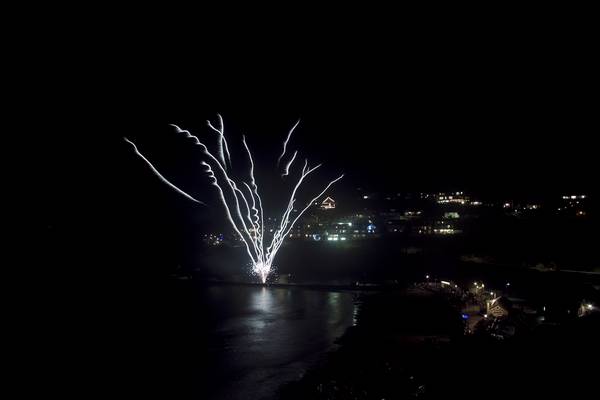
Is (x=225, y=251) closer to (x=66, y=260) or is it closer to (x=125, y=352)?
(x=66, y=260)

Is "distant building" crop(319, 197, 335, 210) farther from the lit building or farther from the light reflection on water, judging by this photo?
the light reflection on water

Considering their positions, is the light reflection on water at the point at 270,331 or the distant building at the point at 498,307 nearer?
the light reflection on water at the point at 270,331

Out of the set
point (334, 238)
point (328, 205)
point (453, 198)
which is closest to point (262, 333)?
point (334, 238)

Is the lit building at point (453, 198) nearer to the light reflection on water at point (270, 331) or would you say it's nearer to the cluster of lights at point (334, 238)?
the cluster of lights at point (334, 238)

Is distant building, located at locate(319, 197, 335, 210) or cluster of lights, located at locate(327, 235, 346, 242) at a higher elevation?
distant building, located at locate(319, 197, 335, 210)

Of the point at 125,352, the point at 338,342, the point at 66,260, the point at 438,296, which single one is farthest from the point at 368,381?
the point at 66,260

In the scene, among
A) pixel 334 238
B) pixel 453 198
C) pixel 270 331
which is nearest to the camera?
pixel 270 331

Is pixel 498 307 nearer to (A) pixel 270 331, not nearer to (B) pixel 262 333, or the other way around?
(A) pixel 270 331

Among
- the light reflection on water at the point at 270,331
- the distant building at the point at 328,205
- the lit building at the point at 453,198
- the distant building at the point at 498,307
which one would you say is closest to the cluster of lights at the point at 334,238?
the distant building at the point at 328,205

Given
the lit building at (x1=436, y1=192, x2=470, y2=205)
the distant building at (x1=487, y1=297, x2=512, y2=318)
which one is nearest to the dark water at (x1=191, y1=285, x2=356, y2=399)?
the distant building at (x1=487, y1=297, x2=512, y2=318)
